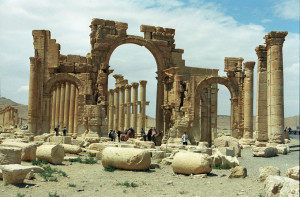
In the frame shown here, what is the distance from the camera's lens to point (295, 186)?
18.6 ft

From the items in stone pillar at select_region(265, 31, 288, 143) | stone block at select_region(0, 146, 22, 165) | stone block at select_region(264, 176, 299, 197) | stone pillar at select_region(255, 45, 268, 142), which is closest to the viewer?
stone block at select_region(264, 176, 299, 197)

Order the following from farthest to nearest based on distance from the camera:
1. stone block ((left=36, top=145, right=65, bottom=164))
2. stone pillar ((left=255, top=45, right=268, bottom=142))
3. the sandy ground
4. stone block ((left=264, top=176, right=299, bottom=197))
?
stone pillar ((left=255, top=45, right=268, bottom=142))
stone block ((left=36, top=145, right=65, bottom=164))
the sandy ground
stone block ((left=264, top=176, right=299, bottom=197))

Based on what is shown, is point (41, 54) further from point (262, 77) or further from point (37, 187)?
point (37, 187)

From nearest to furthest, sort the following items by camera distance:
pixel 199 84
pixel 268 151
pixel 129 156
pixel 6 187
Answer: pixel 6 187, pixel 129 156, pixel 268 151, pixel 199 84

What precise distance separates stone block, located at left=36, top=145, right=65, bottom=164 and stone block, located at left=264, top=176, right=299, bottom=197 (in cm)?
786

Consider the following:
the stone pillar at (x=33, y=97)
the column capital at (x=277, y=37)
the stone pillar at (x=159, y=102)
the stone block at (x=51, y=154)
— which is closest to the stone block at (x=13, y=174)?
the stone block at (x=51, y=154)

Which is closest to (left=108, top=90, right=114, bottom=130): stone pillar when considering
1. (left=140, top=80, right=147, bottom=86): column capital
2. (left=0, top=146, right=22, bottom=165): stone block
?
(left=140, top=80, right=147, bottom=86): column capital

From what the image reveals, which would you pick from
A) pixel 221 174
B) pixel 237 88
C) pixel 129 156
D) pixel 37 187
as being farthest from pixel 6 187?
pixel 237 88

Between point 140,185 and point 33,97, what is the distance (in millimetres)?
16633

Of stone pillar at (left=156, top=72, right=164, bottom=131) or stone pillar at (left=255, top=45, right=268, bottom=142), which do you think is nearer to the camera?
stone pillar at (left=255, top=45, right=268, bottom=142)

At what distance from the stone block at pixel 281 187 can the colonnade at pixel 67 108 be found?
910 inches

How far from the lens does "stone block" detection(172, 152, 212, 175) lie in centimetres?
1029

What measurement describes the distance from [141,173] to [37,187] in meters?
3.25

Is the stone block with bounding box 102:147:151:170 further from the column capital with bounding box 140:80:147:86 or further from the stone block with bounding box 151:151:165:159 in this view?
the column capital with bounding box 140:80:147:86
